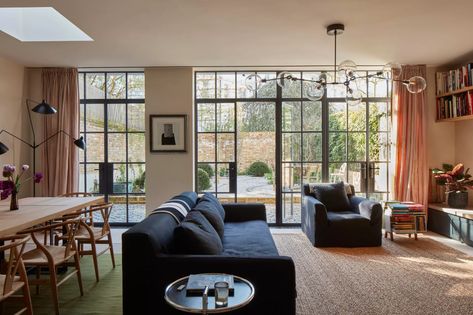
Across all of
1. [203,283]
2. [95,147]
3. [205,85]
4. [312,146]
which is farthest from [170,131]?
[203,283]

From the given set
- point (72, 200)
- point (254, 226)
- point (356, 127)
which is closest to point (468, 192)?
point (356, 127)

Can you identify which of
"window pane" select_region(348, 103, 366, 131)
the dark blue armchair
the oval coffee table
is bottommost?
the dark blue armchair

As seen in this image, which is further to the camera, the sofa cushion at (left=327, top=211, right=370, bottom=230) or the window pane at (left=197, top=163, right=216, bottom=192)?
the window pane at (left=197, top=163, right=216, bottom=192)

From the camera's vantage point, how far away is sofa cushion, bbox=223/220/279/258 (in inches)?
115

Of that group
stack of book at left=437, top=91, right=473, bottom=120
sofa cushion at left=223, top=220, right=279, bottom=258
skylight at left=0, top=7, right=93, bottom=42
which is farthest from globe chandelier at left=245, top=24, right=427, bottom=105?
skylight at left=0, top=7, right=93, bottom=42

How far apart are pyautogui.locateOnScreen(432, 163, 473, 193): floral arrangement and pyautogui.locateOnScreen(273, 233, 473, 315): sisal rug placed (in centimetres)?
94

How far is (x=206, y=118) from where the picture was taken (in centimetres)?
588

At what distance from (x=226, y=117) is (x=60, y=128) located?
9.15 ft

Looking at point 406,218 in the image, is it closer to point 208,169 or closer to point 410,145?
point 410,145

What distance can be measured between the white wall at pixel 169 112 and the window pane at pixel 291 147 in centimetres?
161

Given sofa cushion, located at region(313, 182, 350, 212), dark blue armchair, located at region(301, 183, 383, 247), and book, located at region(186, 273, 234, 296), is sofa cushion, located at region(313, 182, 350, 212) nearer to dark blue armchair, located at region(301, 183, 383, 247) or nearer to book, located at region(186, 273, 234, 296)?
dark blue armchair, located at region(301, 183, 383, 247)

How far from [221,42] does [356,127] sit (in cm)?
291

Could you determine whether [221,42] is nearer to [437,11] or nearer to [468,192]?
[437,11]

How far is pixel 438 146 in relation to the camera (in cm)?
565
